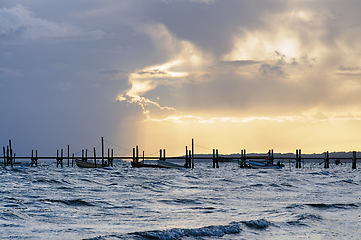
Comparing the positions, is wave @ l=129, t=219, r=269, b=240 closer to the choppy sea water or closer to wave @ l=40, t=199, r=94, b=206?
the choppy sea water

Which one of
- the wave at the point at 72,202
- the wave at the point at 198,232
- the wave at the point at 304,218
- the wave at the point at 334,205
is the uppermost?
the wave at the point at 198,232

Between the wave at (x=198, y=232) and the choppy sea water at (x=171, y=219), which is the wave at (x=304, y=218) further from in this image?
the wave at (x=198, y=232)

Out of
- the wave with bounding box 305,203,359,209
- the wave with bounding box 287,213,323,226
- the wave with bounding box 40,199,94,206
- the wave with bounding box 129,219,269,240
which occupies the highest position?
the wave with bounding box 129,219,269,240

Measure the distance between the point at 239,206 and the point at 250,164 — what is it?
5873cm

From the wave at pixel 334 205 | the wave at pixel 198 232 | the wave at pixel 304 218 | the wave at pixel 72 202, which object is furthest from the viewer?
the wave at pixel 334 205

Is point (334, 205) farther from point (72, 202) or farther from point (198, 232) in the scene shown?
point (72, 202)

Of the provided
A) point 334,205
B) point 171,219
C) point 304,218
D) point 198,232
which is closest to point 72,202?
point 171,219

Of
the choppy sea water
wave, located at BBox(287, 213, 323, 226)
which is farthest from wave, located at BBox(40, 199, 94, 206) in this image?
wave, located at BBox(287, 213, 323, 226)

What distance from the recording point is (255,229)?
1081cm

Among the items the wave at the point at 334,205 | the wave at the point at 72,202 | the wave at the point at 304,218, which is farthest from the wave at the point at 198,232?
the wave at the point at 72,202

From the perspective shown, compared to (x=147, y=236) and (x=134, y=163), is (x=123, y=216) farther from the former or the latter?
(x=134, y=163)

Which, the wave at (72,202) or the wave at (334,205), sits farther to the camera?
the wave at (334,205)

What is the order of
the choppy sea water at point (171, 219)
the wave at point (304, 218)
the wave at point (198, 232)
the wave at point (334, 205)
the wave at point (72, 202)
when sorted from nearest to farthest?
the wave at point (198, 232), the choppy sea water at point (171, 219), the wave at point (304, 218), the wave at point (72, 202), the wave at point (334, 205)

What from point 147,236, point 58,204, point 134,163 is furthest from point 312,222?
point 134,163
